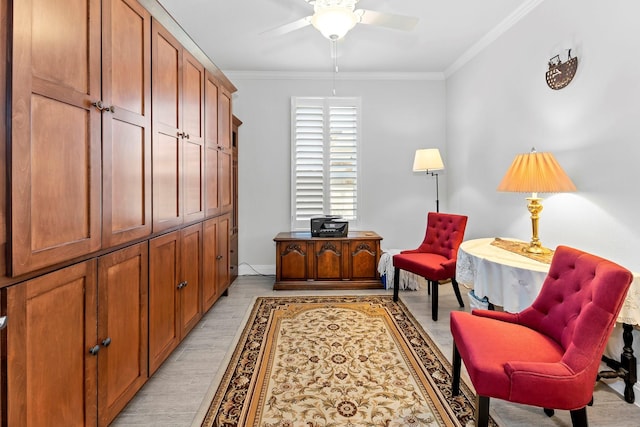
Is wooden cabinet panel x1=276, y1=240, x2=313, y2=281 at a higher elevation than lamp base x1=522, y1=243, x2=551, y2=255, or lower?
lower

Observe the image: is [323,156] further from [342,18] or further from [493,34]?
[342,18]

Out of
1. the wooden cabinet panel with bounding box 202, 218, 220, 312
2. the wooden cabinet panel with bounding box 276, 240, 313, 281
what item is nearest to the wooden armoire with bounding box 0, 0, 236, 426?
the wooden cabinet panel with bounding box 202, 218, 220, 312

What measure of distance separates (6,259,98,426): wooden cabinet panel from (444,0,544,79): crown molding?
143 inches

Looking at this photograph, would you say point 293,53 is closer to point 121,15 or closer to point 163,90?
point 163,90

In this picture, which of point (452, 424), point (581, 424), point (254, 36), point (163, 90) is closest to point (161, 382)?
point (452, 424)

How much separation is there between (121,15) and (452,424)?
2632 millimetres

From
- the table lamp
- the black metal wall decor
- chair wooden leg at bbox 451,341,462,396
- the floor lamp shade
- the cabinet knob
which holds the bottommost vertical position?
chair wooden leg at bbox 451,341,462,396

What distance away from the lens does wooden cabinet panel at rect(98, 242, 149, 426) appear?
151 cm

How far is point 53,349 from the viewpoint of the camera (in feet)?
4.00

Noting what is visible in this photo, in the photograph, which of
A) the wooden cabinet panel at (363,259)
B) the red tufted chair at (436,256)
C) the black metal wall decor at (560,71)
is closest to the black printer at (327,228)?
the wooden cabinet panel at (363,259)

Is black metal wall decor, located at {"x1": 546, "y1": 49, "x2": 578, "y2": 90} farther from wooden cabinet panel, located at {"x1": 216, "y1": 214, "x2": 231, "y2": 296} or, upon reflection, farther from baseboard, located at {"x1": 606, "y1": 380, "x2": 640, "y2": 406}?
wooden cabinet panel, located at {"x1": 216, "y1": 214, "x2": 231, "y2": 296}

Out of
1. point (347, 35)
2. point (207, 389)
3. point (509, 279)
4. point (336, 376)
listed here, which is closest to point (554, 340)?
point (509, 279)

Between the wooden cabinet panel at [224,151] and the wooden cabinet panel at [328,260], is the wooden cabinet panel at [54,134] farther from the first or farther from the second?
the wooden cabinet panel at [328,260]

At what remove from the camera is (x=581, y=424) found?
1391 mm
